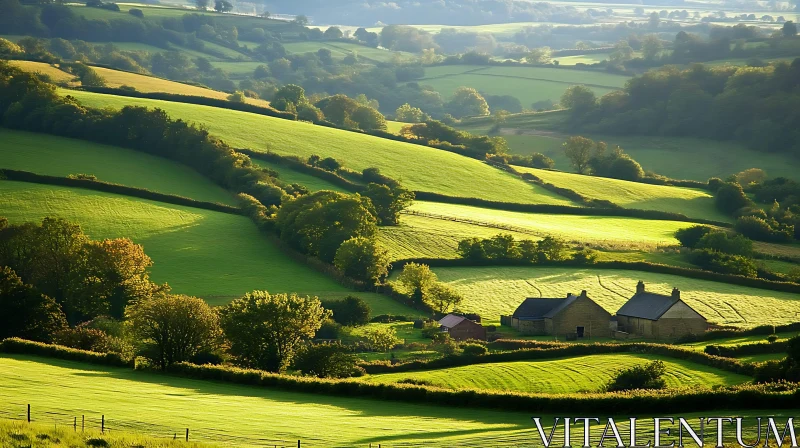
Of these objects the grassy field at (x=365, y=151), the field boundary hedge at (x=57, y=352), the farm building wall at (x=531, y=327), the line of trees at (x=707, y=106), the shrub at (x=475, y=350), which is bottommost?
the farm building wall at (x=531, y=327)

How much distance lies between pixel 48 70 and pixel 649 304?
101 meters

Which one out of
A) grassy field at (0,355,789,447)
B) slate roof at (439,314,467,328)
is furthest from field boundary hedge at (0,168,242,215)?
grassy field at (0,355,789,447)

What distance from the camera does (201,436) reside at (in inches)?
1374

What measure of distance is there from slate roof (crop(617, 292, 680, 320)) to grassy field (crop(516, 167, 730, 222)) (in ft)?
145

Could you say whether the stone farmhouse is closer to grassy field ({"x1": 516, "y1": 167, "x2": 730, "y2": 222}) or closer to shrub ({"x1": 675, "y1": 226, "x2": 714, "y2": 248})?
shrub ({"x1": 675, "y1": 226, "x2": 714, "y2": 248})

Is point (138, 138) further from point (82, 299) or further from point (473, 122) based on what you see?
point (473, 122)

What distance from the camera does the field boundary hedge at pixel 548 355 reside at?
59594 mm

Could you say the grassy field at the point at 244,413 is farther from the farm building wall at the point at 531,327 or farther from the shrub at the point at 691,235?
the shrub at the point at 691,235

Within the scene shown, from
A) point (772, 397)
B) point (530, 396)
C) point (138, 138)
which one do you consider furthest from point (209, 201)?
point (772, 397)

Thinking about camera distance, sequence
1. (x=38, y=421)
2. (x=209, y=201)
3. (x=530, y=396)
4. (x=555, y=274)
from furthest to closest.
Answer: (x=209, y=201) → (x=555, y=274) → (x=530, y=396) → (x=38, y=421)

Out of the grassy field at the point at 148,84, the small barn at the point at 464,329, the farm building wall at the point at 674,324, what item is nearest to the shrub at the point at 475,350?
the small barn at the point at 464,329

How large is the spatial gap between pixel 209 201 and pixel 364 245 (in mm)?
24287

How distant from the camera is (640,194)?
426ft

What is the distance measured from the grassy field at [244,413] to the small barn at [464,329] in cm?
2633
